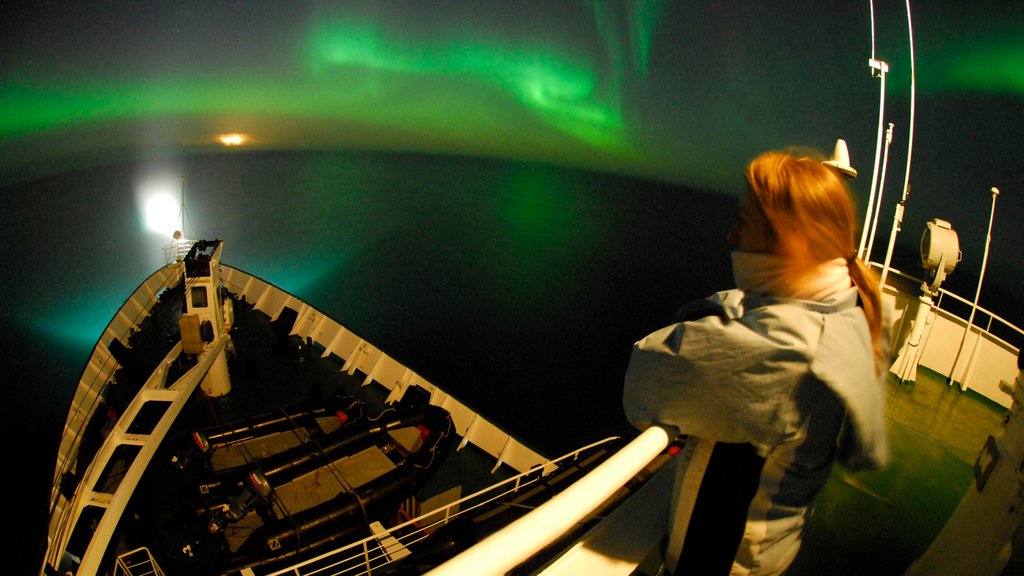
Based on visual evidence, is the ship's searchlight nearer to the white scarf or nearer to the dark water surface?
the white scarf

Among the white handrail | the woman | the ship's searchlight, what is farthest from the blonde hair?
the ship's searchlight

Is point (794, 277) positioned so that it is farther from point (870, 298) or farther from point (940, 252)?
point (940, 252)

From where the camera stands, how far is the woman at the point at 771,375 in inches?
39.8

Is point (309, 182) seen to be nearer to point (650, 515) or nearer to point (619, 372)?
point (619, 372)

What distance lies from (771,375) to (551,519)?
2.01 feet

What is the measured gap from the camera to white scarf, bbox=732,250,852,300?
1113mm

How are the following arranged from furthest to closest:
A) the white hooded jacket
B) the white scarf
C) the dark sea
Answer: the dark sea
the white scarf
the white hooded jacket

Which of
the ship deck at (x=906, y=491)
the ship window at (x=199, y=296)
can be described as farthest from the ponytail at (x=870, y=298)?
the ship window at (x=199, y=296)

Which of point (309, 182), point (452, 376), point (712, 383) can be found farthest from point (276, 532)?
point (309, 182)

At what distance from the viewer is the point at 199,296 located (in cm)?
844

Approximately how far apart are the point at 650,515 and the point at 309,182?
103 m

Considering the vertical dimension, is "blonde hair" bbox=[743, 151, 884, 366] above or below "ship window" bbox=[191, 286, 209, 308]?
above

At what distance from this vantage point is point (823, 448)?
3.84ft

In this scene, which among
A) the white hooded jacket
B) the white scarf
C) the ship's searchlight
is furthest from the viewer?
the ship's searchlight
